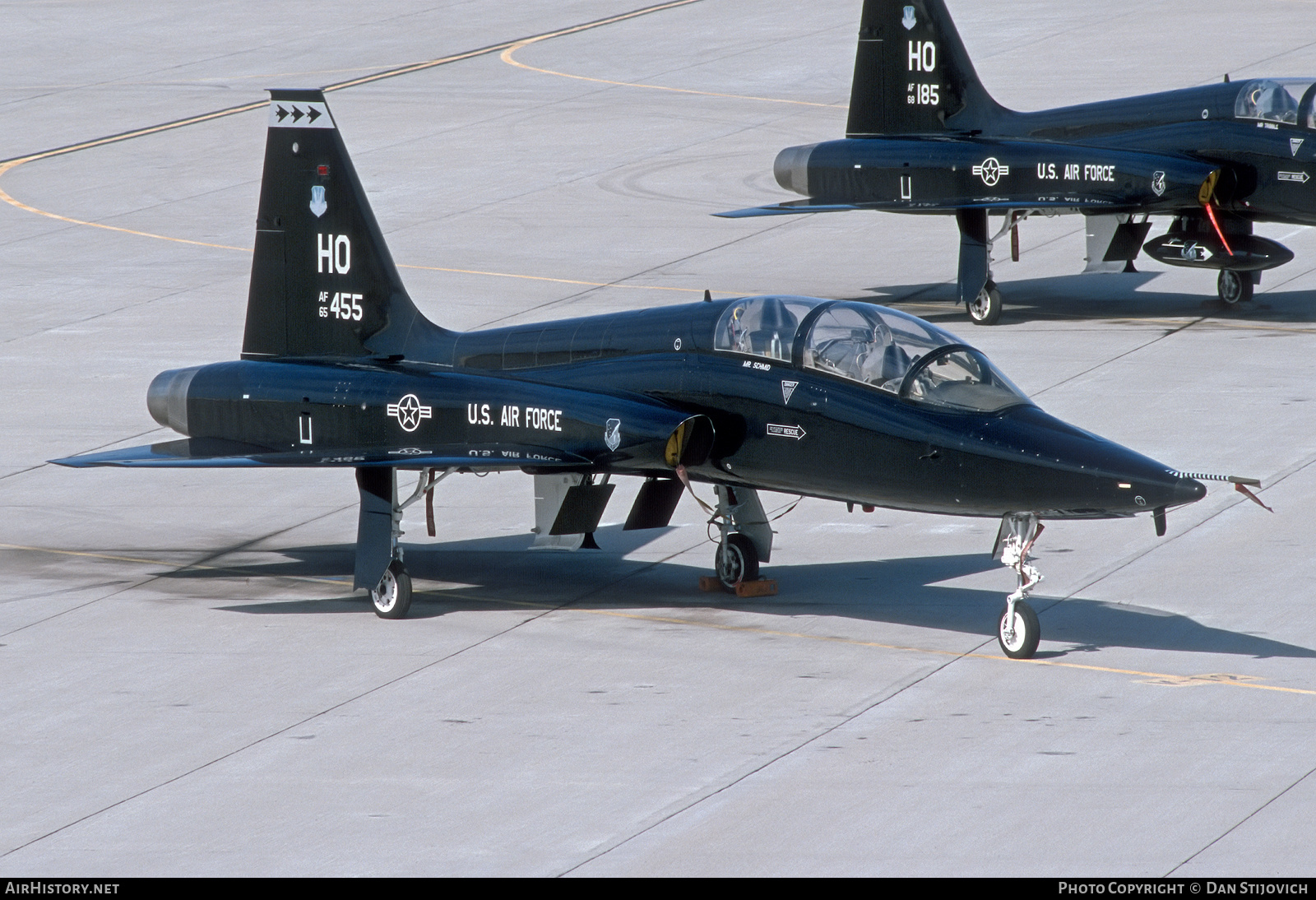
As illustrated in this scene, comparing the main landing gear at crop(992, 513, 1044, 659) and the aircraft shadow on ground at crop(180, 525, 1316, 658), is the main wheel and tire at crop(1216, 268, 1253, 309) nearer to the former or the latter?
the aircraft shadow on ground at crop(180, 525, 1316, 658)

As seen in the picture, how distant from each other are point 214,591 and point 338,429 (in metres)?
1.79

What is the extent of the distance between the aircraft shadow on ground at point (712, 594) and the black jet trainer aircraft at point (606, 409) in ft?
1.70

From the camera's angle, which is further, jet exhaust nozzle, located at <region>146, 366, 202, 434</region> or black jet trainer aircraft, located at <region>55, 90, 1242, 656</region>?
jet exhaust nozzle, located at <region>146, 366, 202, 434</region>

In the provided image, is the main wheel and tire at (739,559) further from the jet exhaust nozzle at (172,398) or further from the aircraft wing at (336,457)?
the jet exhaust nozzle at (172,398)

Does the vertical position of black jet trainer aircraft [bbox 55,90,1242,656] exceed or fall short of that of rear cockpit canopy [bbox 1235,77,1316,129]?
it falls short

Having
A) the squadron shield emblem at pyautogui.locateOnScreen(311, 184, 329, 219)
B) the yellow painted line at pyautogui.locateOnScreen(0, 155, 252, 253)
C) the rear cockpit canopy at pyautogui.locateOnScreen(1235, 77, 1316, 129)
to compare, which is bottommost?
the yellow painted line at pyautogui.locateOnScreen(0, 155, 252, 253)

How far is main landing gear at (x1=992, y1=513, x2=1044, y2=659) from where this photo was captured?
1536 centimetres

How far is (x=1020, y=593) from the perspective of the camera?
50.6 ft

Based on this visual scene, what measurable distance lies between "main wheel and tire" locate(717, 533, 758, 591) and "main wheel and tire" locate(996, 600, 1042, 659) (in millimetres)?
2741

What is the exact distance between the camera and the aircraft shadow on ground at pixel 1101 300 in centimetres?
2800

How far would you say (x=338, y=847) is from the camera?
40.1ft

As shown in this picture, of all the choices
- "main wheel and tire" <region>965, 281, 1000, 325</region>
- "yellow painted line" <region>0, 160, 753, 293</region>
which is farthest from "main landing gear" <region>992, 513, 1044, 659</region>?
"yellow painted line" <region>0, 160, 753, 293</region>

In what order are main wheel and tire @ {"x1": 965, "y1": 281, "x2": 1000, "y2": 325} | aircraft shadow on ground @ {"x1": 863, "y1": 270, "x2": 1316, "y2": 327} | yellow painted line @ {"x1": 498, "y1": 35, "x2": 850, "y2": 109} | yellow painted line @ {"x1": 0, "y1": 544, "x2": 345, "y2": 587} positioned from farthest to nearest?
1. yellow painted line @ {"x1": 498, "y1": 35, "x2": 850, "y2": 109}
2. aircraft shadow on ground @ {"x1": 863, "y1": 270, "x2": 1316, "y2": 327}
3. main wheel and tire @ {"x1": 965, "y1": 281, "x2": 1000, "y2": 325}
4. yellow painted line @ {"x1": 0, "y1": 544, "x2": 345, "y2": 587}

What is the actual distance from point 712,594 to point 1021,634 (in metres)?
3.30
